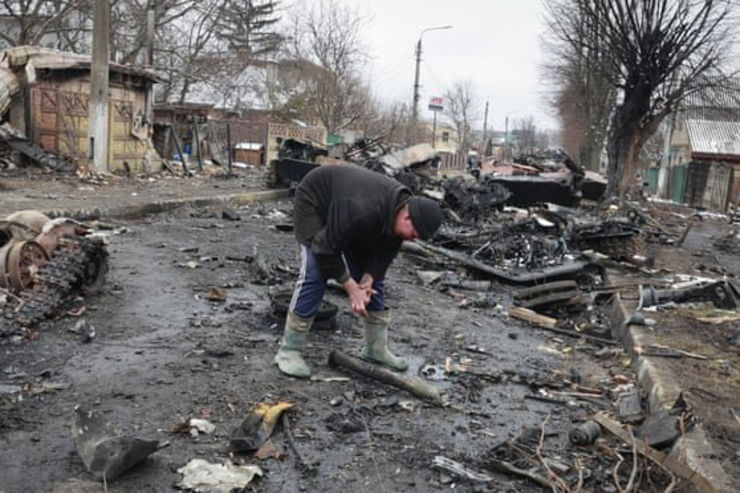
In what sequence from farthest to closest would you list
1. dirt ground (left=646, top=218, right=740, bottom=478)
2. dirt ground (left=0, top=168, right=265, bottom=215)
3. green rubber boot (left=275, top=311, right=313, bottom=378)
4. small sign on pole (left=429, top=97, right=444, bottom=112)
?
1. small sign on pole (left=429, top=97, right=444, bottom=112)
2. dirt ground (left=0, top=168, right=265, bottom=215)
3. green rubber boot (left=275, top=311, right=313, bottom=378)
4. dirt ground (left=646, top=218, right=740, bottom=478)

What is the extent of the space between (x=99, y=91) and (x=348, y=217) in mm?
15001

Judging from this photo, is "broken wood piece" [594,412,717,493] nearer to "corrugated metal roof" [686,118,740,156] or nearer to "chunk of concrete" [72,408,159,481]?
"chunk of concrete" [72,408,159,481]

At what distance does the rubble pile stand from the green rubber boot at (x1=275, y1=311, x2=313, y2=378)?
1920 millimetres

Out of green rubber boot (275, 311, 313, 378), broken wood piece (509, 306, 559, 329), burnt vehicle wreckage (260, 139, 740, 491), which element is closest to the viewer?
burnt vehicle wreckage (260, 139, 740, 491)

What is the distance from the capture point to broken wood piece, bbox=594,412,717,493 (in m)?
3.06

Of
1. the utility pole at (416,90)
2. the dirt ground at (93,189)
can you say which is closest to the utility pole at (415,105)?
the utility pole at (416,90)

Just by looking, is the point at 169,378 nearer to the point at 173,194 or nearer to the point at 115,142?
the point at 173,194

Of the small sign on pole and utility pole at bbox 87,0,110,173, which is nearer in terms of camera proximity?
utility pole at bbox 87,0,110,173

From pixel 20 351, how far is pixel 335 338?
2310 millimetres

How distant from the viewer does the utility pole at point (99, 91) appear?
16234 millimetres

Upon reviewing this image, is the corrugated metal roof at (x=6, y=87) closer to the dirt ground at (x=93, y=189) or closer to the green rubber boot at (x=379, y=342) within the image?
the dirt ground at (x=93, y=189)

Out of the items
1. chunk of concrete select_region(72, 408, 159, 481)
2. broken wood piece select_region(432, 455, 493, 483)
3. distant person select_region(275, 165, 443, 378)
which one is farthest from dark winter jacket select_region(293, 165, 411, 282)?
chunk of concrete select_region(72, 408, 159, 481)

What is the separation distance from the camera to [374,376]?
445 cm

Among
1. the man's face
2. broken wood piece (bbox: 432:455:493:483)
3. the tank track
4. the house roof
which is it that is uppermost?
the house roof
